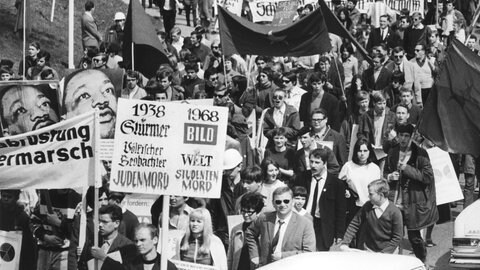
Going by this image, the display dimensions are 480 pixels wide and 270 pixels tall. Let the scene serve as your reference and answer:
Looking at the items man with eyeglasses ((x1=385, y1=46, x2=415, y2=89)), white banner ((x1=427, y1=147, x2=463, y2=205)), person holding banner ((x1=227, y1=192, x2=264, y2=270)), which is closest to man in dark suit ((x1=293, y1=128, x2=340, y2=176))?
white banner ((x1=427, y1=147, x2=463, y2=205))

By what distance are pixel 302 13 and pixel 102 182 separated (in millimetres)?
12461

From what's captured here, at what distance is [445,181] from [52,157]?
4.79m

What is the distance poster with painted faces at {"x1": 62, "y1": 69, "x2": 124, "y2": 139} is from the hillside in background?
1104cm

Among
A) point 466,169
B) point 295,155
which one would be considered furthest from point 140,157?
point 466,169

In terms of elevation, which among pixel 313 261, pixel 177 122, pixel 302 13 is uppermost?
pixel 302 13

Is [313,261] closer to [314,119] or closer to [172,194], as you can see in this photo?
[172,194]

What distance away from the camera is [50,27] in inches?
1248

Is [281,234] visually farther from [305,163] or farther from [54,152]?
[305,163]

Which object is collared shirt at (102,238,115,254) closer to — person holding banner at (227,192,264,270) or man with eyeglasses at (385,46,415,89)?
person holding banner at (227,192,264,270)

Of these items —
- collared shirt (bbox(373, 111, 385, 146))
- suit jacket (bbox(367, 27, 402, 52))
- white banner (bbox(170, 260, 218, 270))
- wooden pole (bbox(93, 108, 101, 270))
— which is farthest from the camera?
suit jacket (bbox(367, 27, 402, 52))

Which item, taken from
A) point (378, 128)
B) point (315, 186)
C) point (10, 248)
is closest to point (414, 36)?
point (378, 128)

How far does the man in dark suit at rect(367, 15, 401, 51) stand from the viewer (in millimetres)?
26125

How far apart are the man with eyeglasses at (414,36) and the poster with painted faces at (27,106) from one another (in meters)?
10.1

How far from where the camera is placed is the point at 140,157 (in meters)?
14.3
